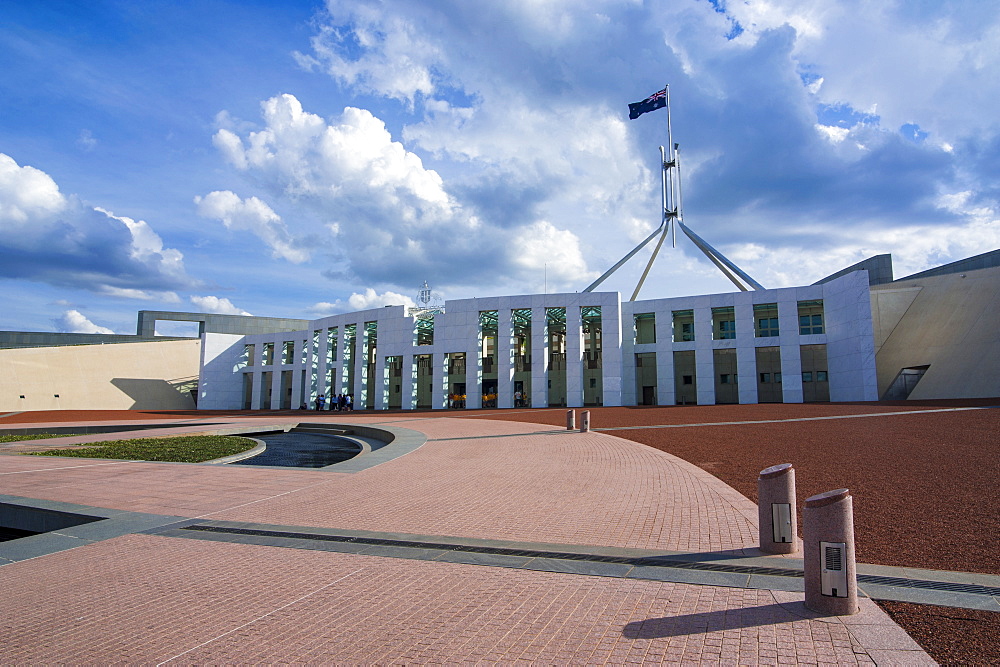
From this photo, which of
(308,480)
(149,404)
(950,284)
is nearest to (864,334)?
Result: (950,284)

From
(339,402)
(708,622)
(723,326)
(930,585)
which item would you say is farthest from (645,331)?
(708,622)

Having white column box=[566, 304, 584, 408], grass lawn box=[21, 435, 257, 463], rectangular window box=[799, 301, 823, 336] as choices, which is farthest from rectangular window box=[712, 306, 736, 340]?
grass lawn box=[21, 435, 257, 463]

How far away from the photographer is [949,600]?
163 inches

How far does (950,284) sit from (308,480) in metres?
43.4

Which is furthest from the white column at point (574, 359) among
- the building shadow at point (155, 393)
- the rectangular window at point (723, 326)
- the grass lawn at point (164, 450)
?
the building shadow at point (155, 393)

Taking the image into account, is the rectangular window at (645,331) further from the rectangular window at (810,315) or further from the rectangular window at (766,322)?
the rectangular window at (810,315)

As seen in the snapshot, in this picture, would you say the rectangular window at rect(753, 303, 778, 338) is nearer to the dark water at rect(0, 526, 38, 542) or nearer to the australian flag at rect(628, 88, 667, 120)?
the australian flag at rect(628, 88, 667, 120)

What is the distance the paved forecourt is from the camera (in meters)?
3.61

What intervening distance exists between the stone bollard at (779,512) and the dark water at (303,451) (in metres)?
10.9

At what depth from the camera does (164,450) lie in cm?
1543

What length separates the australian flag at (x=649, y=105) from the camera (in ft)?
150

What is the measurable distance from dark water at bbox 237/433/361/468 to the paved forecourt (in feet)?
16.1

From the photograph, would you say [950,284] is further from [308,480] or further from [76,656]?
[76,656]

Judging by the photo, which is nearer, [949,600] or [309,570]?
[949,600]
